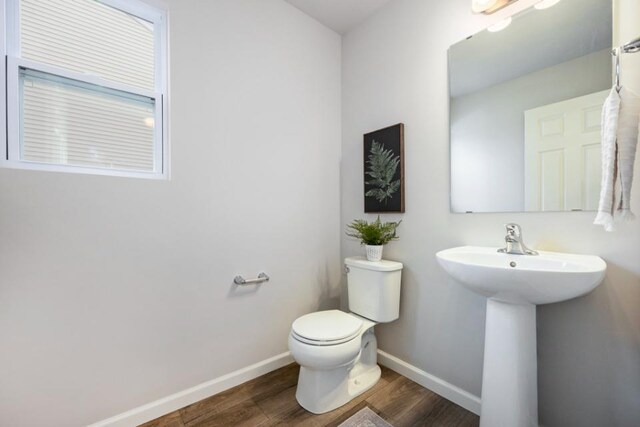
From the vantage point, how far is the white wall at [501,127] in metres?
1.16

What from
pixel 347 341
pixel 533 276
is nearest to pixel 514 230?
pixel 533 276

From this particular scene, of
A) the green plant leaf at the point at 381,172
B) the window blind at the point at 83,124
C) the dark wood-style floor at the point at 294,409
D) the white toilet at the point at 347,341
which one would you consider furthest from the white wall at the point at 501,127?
the window blind at the point at 83,124

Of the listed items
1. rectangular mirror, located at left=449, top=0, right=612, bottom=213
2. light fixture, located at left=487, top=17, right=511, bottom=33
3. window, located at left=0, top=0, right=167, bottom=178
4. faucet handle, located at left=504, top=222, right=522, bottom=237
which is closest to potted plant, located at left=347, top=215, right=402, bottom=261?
rectangular mirror, located at left=449, top=0, right=612, bottom=213

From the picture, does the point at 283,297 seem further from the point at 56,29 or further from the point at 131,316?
the point at 56,29

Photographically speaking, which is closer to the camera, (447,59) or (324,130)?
(447,59)

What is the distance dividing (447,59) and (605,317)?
1447mm

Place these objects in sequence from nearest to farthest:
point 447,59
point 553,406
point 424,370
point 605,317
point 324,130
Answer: point 605,317
point 553,406
point 447,59
point 424,370
point 324,130

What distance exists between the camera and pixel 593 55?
1117 millimetres

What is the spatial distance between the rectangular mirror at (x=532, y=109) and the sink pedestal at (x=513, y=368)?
51 cm

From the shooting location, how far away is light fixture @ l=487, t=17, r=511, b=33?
52.8 inches

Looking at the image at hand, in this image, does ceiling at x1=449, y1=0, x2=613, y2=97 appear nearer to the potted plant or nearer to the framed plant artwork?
the framed plant artwork

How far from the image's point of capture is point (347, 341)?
1403 millimetres

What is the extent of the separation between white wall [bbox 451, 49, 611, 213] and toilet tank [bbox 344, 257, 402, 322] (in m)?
0.54

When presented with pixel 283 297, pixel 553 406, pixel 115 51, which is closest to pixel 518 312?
pixel 553 406
